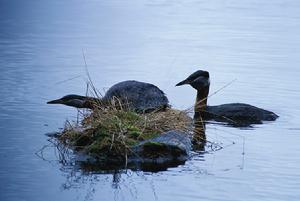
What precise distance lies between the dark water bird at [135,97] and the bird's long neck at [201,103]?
0.57m

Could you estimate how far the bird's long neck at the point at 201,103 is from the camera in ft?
53.0

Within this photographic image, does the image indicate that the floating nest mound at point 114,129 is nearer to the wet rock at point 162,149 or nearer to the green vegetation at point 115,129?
the green vegetation at point 115,129

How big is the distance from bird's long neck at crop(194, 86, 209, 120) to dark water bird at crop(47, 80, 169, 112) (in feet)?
1.88

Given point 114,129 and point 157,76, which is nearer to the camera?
point 114,129

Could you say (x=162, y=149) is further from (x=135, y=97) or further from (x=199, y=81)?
(x=199, y=81)

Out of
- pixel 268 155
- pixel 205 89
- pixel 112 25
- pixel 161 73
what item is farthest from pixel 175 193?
pixel 112 25

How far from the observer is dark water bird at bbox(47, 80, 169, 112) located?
15.6 meters

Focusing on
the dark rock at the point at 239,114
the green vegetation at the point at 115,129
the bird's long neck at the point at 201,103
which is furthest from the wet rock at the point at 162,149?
the dark rock at the point at 239,114

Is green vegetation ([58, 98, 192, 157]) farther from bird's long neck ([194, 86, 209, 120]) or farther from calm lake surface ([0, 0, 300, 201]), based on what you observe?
bird's long neck ([194, 86, 209, 120])

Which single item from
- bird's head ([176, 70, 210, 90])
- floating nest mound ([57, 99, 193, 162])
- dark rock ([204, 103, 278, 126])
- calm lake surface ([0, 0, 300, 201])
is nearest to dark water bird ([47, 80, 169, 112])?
calm lake surface ([0, 0, 300, 201])

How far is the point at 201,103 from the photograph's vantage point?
1658 centimetres

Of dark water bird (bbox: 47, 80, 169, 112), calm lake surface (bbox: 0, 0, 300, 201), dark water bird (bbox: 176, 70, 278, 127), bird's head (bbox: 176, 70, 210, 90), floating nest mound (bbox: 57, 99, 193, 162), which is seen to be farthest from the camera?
bird's head (bbox: 176, 70, 210, 90)

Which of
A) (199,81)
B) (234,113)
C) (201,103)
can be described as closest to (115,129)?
(234,113)

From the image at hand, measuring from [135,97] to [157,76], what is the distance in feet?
15.1
